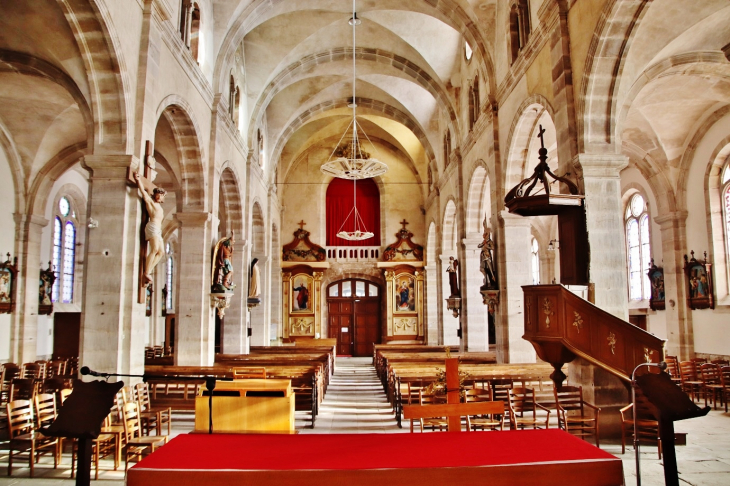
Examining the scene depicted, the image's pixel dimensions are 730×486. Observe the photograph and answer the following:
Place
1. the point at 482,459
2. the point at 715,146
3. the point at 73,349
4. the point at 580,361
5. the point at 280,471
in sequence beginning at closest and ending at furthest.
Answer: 1. the point at 280,471
2. the point at 482,459
3. the point at 580,361
4. the point at 715,146
5. the point at 73,349

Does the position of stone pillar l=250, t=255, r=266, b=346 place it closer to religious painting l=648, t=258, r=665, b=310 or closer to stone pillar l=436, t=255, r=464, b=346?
stone pillar l=436, t=255, r=464, b=346

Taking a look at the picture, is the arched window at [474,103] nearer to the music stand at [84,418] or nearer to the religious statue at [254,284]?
the religious statue at [254,284]

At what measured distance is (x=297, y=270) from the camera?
2594cm

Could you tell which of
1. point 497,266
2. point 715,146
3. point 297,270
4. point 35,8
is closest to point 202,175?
point 35,8

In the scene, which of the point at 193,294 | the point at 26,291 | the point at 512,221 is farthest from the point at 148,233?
the point at 26,291

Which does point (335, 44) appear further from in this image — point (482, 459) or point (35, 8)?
point (482, 459)

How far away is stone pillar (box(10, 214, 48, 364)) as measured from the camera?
1467 cm

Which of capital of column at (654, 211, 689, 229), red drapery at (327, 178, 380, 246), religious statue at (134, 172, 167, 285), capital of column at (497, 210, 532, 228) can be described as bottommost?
religious statue at (134, 172, 167, 285)

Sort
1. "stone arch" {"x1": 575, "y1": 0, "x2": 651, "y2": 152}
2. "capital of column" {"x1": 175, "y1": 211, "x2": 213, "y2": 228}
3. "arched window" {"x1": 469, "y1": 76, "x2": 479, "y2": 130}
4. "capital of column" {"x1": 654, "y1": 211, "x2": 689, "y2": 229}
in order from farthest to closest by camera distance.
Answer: "arched window" {"x1": 469, "y1": 76, "x2": 479, "y2": 130} < "capital of column" {"x1": 654, "y1": 211, "x2": 689, "y2": 229} < "capital of column" {"x1": 175, "y1": 211, "x2": 213, "y2": 228} < "stone arch" {"x1": 575, "y1": 0, "x2": 651, "y2": 152}

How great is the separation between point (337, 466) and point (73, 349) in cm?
1661

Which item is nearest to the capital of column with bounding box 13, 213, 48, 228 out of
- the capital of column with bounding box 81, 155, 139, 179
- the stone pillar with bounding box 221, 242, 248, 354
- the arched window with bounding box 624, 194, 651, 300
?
the stone pillar with bounding box 221, 242, 248, 354

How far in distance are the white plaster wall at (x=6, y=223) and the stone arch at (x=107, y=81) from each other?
8151mm

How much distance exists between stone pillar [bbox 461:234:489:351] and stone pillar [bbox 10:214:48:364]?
38.0 ft

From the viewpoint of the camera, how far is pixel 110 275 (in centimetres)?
813
